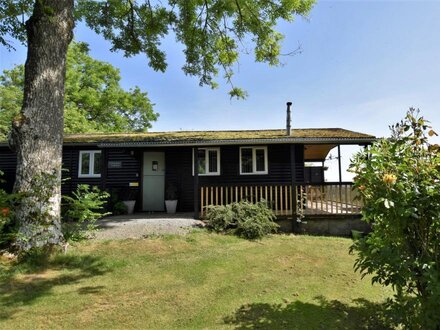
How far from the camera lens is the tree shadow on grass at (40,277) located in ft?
13.3

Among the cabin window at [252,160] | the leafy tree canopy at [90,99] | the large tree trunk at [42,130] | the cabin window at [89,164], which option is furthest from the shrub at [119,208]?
the leafy tree canopy at [90,99]

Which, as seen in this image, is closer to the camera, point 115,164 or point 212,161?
point 212,161

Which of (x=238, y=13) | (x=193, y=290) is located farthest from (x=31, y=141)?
(x=238, y=13)

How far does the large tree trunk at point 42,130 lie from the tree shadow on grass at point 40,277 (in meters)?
0.53

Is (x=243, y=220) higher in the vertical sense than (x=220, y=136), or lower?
lower

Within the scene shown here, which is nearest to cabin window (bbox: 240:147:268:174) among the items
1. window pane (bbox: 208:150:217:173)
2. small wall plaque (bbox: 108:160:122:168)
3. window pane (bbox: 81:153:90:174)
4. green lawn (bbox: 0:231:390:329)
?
window pane (bbox: 208:150:217:173)

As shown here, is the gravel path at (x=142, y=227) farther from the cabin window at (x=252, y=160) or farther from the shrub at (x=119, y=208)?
the cabin window at (x=252, y=160)

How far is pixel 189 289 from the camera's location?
4422 millimetres

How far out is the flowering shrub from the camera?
2.77 metres

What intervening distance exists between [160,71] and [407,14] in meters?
8.56

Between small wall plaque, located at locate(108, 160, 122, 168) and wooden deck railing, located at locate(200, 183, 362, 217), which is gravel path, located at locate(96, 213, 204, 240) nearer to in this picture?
wooden deck railing, located at locate(200, 183, 362, 217)

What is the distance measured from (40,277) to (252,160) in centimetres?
797

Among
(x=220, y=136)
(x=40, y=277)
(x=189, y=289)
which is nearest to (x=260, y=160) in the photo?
(x=220, y=136)

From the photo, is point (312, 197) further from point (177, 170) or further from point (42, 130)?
point (42, 130)
